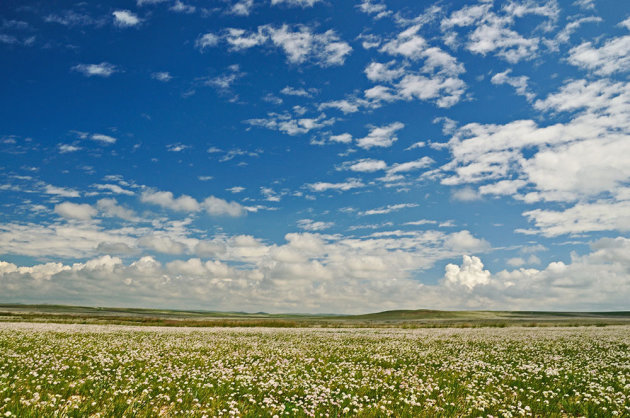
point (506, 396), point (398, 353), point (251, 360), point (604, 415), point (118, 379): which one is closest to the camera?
point (604, 415)

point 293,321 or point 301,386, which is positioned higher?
point 301,386

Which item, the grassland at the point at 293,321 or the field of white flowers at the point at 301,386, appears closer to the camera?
the field of white flowers at the point at 301,386

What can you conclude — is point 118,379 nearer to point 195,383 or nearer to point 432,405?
point 195,383

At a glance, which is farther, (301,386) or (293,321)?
(293,321)

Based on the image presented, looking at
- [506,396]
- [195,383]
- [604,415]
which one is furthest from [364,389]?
[604,415]

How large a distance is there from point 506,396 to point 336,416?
5.68 meters

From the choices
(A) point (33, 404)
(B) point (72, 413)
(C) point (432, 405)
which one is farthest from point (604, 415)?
(A) point (33, 404)

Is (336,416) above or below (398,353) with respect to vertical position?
above

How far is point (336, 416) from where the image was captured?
28.9ft

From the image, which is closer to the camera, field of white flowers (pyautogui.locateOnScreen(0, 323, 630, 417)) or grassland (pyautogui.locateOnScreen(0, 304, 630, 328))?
field of white flowers (pyautogui.locateOnScreen(0, 323, 630, 417))

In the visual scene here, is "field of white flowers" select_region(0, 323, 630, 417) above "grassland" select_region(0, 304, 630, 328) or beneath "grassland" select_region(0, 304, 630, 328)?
above

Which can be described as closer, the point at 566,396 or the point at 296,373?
the point at 566,396

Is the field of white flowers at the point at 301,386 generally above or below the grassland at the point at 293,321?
above

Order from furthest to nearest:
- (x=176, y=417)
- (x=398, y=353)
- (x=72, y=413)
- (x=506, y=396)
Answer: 1. (x=398, y=353)
2. (x=506, y=396)
3. (x=176, y=417)
4. (x=72, y=413)
